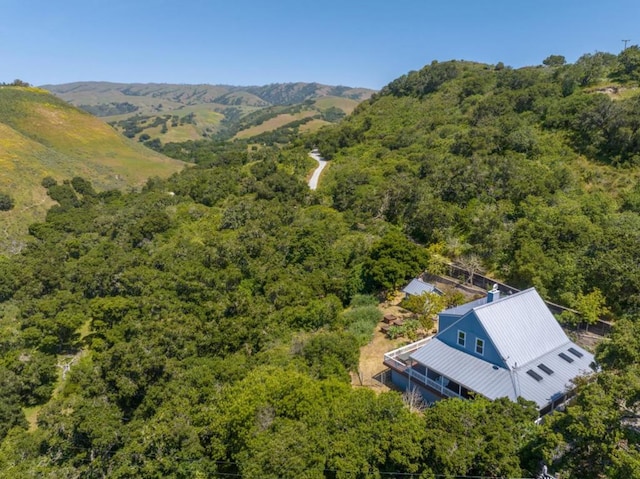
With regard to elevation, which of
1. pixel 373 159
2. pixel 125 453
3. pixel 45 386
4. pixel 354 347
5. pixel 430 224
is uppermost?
pixel 373 159

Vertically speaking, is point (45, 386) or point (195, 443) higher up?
point (195, 443)

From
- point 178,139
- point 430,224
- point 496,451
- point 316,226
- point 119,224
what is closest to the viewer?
point 496,451

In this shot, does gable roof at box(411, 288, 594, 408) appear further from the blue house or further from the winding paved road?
the winding paved road

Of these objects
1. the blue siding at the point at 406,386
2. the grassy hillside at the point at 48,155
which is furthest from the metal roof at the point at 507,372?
the grassy hillside at the point at 48,155

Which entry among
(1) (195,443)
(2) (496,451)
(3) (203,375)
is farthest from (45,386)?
(2) (496,451)

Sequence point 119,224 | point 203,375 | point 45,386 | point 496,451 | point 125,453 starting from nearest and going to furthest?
point 496,451 → point 125,453 → point 203,375 → point 45,386 → point 119,224

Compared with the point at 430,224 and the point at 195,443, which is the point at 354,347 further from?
the point at 430,224

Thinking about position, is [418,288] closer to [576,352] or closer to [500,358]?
[576,352]

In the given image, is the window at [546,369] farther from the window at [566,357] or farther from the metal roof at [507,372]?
the window at [566,357]

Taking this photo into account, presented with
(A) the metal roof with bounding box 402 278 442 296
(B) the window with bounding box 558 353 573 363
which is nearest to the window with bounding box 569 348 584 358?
(B) the window with bounding box 558 353 573 363
